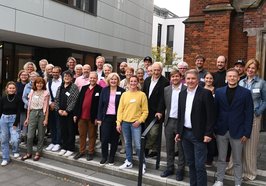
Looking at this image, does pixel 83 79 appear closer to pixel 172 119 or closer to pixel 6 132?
pixel 6 132

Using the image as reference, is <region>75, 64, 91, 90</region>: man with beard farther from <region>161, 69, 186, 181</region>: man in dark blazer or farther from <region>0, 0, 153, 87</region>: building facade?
<region>0, 0, 153, 87</region>: building facade

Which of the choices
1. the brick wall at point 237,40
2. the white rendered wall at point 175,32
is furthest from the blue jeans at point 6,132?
the white rendered wall at point 175,32

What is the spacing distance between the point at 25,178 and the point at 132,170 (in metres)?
2.03

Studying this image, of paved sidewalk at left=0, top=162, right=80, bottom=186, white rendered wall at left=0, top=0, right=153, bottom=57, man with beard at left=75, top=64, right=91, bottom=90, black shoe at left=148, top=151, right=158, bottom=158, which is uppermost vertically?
white rendered wall at left=0, top=0, right=153, bottom=57

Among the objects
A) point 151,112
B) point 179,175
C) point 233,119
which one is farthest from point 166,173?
point 233,119

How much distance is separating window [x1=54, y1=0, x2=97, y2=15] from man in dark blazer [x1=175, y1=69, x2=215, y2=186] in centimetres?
1075

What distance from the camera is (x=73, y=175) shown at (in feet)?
19.1

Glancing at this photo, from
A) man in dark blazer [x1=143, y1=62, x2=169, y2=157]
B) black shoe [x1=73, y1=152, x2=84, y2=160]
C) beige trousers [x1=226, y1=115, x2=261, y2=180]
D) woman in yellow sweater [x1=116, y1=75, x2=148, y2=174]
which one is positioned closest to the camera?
beige trousers [x1=226, y1=115, x2=261, y2=180]

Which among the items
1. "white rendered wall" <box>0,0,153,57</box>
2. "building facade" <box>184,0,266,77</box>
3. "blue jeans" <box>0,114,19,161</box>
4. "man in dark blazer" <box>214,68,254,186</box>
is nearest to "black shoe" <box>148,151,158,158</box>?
"man in dark blazer" <box>214,68,254,186</box>

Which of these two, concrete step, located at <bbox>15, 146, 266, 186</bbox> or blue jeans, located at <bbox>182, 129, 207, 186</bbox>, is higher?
blue jeans, located at <bbox>182, 129, 207, 186</bbox>

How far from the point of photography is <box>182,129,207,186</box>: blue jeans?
4.53 meters

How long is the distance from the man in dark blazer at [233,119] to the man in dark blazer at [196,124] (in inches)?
11.4

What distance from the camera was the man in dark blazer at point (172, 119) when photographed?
521 centimetres

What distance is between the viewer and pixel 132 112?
5492mm
